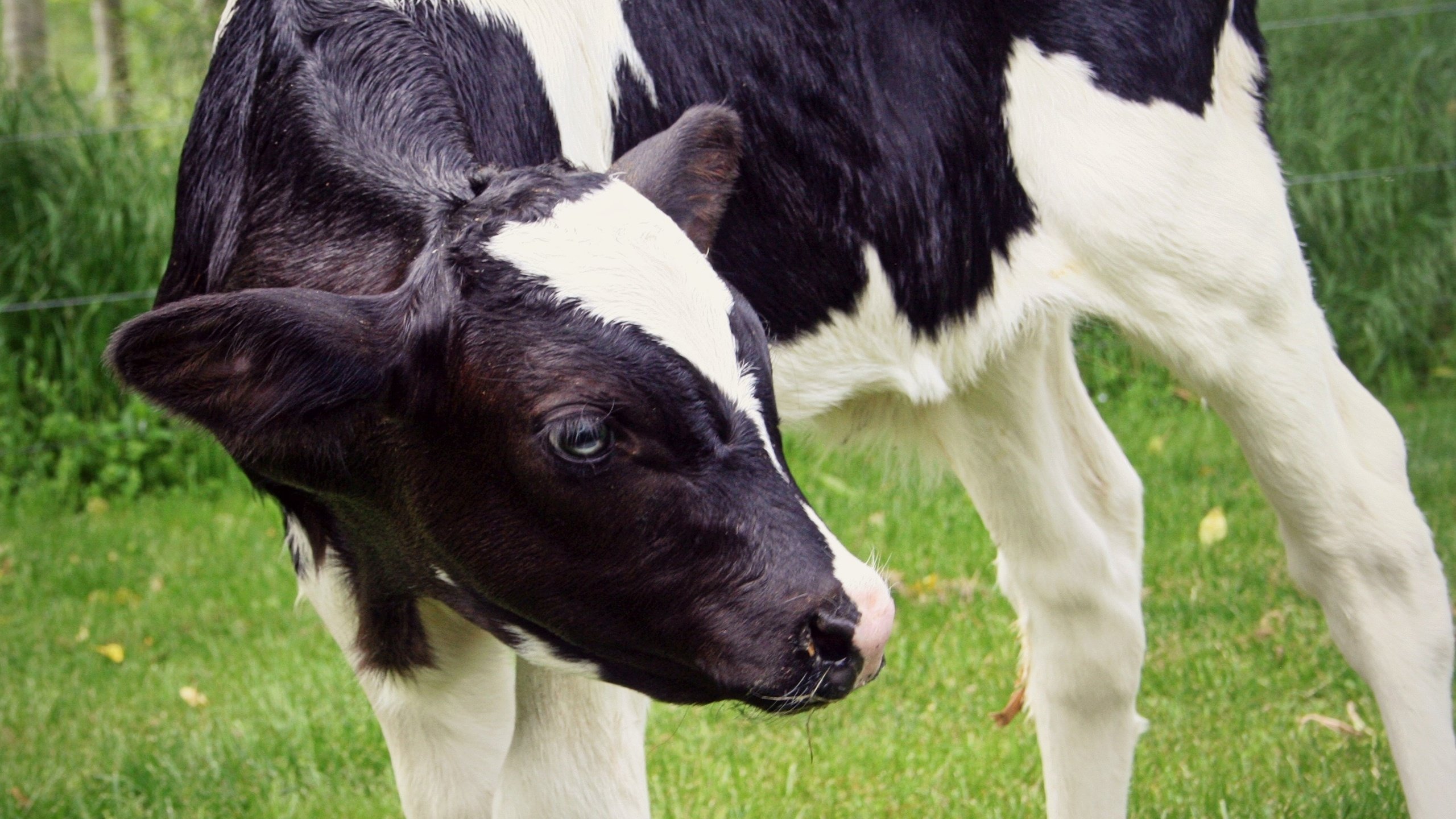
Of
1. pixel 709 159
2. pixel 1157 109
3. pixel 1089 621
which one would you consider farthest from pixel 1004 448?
pixel 709 159

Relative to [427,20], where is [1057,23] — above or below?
below

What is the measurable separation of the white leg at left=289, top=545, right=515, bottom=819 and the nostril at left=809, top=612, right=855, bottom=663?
2.27ft

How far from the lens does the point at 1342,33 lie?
24.8ft

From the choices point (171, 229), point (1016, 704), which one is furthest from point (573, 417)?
point (171, 229)

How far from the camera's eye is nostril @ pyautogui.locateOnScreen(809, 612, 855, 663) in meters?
1.83

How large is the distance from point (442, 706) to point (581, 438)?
79 centimetres

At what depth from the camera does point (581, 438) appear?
1.82 m

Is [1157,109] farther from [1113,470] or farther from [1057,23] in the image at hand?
[1113,470]

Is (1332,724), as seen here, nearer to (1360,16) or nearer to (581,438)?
(581,438)

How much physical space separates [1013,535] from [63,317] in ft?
16.2

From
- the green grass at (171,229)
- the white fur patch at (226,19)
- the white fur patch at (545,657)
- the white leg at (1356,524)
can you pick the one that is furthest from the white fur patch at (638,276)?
the green grass at (171,229)

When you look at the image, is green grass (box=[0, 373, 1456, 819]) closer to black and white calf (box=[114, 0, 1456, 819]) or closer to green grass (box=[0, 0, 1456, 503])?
green grass (box=[0, 0, 1456, 503])

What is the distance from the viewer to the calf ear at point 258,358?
5.92 ft

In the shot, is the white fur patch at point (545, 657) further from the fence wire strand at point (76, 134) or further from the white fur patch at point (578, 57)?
the fence wire strand at point (76, 134)
